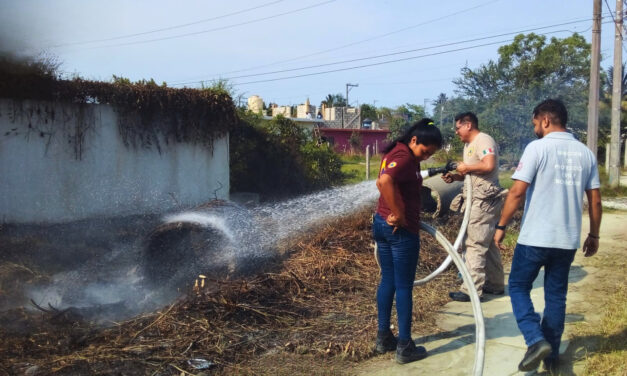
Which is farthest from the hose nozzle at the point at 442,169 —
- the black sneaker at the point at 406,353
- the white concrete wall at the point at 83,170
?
the white concrete wall at the point at 83,170

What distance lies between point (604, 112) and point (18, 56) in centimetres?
2868

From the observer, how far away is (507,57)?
27.4 metres

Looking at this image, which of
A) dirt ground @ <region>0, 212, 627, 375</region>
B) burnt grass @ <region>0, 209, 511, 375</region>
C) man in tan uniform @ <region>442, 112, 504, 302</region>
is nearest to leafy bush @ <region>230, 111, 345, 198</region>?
dirt ground @ <region>0, 212, 627, 375</region>

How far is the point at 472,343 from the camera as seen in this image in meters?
4.36

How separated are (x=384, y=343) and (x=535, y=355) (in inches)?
43.3

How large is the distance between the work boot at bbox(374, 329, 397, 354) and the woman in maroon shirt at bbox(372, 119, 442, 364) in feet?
0.32

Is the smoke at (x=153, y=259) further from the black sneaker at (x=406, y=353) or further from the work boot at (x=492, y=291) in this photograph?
the work boot at (x=492, y=291)

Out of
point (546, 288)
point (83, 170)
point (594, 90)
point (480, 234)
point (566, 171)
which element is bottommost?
point (546, 288)

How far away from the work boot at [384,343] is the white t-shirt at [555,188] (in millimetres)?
1256

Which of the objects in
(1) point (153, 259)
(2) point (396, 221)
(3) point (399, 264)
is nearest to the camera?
(2) point (396, 221)

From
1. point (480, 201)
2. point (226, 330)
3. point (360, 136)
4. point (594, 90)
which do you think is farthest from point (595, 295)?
point (360, 136)

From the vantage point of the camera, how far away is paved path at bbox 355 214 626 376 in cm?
386

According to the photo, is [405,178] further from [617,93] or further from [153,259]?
[617,93]

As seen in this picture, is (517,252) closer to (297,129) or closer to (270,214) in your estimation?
(270,214)
